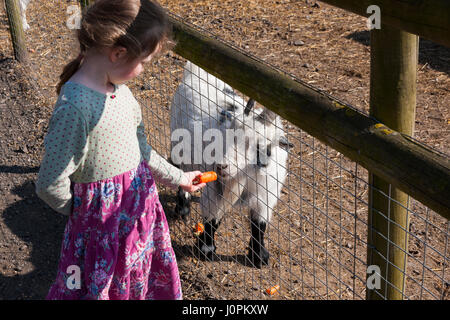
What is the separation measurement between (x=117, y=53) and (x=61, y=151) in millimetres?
445

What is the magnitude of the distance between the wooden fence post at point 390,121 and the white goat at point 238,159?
1211mm

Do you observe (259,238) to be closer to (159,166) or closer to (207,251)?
(207,251)

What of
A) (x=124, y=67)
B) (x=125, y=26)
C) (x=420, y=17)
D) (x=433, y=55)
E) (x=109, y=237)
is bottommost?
(x=109, y=237)

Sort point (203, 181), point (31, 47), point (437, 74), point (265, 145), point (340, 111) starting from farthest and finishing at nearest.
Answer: point (31, 47), point (437, 74), point (265, 145), point (203, 181), point (340, 111)

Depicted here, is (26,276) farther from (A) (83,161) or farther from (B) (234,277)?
(A) (83,161)

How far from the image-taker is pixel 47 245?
12.7 feet

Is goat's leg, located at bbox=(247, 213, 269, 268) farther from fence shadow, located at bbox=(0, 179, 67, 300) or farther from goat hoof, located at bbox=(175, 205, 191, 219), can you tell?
fence shadow, located at bbox=(0, 179, 67, 300)

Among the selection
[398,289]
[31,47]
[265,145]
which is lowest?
[398,289]

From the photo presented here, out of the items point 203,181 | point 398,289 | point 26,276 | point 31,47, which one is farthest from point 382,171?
point 31,47

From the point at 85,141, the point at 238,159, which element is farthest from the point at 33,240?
the point at 85,141

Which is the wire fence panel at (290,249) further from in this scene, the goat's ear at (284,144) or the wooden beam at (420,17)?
the wooden beam at (420,17)

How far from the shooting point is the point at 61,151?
2018 mm

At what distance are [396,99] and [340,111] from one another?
0.70 ft

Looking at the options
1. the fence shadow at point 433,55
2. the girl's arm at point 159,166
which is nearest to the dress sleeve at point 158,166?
the girl's arm at point 159,166
